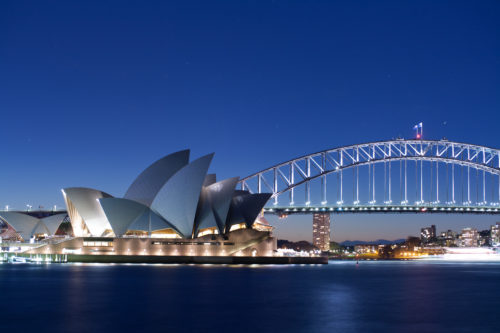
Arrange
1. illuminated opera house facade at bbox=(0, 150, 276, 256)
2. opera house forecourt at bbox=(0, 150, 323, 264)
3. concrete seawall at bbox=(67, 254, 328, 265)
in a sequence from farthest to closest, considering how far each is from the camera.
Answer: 1. concrete seawall at bbox=(67, 254, 328, 265)
2. opera house forecourt at bbox=(0, 150, 323, 264)
3. illuminated opera house facade at bbox=(0, 150, 276, 256)

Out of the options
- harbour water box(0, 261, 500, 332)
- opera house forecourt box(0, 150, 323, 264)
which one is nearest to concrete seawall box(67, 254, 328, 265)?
opera house forecourt box(0, 150, 323, 264)

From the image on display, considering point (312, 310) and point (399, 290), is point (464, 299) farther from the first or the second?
point (312, 310)

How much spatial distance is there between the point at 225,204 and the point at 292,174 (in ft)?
87.6

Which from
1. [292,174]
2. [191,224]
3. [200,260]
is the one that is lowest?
[200,260]

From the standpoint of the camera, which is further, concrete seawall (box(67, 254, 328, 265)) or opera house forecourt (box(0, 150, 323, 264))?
concrete seawall (box(67, 254, 328, 265))

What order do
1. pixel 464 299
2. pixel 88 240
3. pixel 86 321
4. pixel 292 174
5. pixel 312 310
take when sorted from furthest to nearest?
pixel 292 174 → pixel 88 240 → pixel 464 299 → pixel 312 310 → pixel 86 321

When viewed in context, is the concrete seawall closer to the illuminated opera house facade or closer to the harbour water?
the illuminated opera house facade

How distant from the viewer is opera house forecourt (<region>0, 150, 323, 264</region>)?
70250mm

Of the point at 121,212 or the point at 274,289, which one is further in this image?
the point at 121,212

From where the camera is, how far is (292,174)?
95.5 m

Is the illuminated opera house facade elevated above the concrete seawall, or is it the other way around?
the illuminated opera house facade

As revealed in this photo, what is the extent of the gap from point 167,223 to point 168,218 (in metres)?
1.07

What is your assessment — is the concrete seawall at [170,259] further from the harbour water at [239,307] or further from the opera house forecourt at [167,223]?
the harbour water at [239,307]

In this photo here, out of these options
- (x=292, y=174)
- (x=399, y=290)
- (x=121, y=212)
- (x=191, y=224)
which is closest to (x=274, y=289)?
(x=399, y=290)
